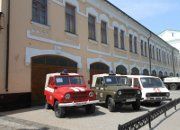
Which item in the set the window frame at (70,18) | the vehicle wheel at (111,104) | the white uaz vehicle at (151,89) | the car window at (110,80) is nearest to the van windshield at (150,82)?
the white uaz vehicle at (151,89)

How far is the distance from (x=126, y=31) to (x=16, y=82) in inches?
716

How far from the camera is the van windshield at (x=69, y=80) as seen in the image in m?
12.6

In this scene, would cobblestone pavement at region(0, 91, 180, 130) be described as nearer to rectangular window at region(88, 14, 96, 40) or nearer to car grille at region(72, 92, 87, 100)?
car grille at region(72, 92, 87, 100)

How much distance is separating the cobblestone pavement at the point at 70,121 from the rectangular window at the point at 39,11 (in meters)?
5.60

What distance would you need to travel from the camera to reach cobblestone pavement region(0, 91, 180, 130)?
956 centimetres

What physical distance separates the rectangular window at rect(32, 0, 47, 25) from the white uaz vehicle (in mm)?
6346

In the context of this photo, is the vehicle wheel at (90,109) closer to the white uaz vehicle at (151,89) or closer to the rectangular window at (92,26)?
the white uaz vehicle at (151,89)

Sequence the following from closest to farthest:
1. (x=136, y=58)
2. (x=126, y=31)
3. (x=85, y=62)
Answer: (x=85, y=62) < (x=126, y=31) < (x=136, y=58)

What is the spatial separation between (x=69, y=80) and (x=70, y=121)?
2.48 m

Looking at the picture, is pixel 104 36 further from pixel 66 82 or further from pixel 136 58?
pixel 66 82

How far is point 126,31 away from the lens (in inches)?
1180

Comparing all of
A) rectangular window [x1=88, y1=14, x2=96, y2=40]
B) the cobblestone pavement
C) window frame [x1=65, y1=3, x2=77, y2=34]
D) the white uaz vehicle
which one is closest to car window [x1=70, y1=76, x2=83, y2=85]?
the cobblestone pavement

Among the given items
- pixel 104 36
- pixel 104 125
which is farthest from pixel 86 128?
pixel 104 36

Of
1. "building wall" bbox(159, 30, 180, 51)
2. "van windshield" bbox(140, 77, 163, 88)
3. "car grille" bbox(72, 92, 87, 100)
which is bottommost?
"car grille" bbox(72, 92, 87, 100)
